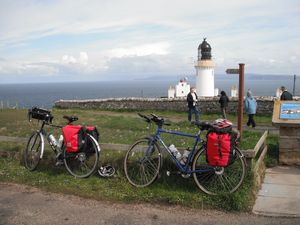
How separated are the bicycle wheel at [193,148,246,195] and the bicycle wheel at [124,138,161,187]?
71cm

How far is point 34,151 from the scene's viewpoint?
305 inches

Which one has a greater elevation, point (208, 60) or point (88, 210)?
point (208, 60)

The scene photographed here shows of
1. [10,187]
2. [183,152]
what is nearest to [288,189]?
[183,152]

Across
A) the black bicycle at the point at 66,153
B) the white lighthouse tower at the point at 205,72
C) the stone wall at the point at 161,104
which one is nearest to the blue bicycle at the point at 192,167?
the black bicycle at the point at 66,153

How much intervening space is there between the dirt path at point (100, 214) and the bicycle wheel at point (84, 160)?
930 millimetres

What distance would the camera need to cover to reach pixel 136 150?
6.58 m

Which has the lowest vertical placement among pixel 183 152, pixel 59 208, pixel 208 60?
pixel 59 208

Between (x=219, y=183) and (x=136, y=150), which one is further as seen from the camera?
(x=136, y=150)

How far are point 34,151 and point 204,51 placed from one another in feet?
89.2

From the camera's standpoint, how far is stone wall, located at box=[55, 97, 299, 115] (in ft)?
63.4

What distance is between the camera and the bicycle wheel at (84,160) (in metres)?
6.79

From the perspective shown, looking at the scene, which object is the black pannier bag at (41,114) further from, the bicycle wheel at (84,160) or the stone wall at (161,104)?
the stone wall at (161,104)

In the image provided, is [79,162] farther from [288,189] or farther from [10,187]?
[288,189]

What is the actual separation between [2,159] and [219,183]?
4967 millimetres
